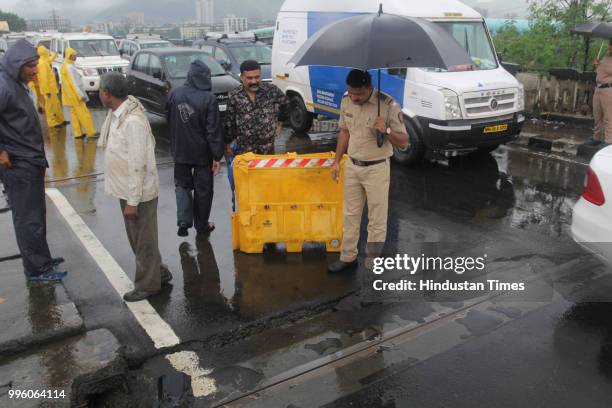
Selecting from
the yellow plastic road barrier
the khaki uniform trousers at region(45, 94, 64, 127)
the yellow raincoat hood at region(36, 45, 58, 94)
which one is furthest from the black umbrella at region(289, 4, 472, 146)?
the khaki uniform trousers at region(45, 94, 64, 127)

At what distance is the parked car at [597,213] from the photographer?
4188 mm

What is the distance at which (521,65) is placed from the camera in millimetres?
13422

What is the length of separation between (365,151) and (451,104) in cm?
375

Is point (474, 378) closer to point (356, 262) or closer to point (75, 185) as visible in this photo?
point (356, 262)

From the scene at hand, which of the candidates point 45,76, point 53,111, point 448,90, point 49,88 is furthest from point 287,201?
point 53,111

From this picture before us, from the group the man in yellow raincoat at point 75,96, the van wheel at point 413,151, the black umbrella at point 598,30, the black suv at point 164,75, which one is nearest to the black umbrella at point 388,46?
the van wheel at point 413,151

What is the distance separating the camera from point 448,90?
803cm

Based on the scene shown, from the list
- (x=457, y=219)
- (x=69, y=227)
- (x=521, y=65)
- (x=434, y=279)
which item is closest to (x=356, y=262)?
(x=434, y=279)

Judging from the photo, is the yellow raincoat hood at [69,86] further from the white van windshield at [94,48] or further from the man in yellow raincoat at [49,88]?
the white van windshield at [94,48]

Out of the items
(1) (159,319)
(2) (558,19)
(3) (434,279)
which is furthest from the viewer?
(2) (558,19)

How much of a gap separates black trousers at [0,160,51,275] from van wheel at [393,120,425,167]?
5432 millimetres

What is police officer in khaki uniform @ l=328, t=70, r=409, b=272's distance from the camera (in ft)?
15.3

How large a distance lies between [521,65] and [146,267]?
38.0ft

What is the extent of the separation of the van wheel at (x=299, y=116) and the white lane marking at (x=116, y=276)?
5.11 metres
